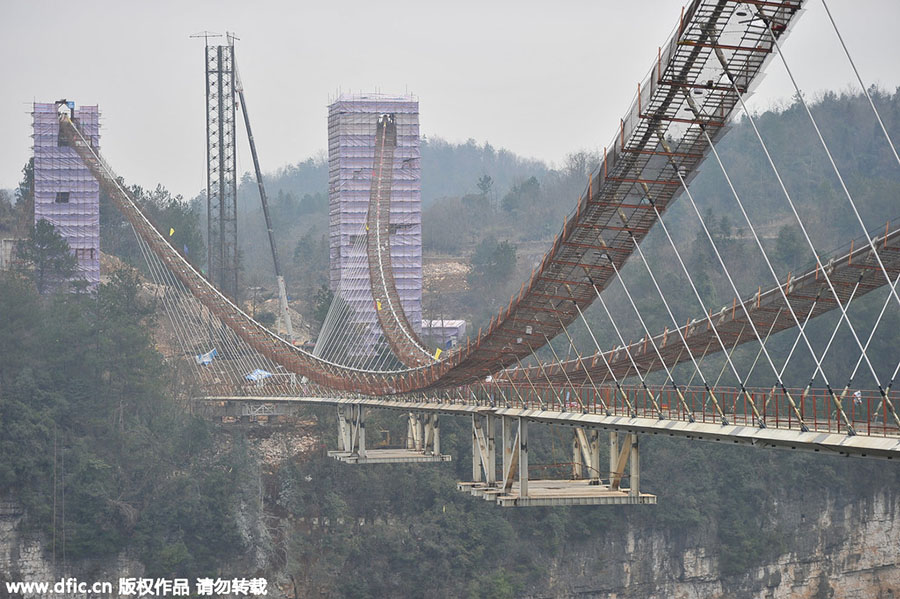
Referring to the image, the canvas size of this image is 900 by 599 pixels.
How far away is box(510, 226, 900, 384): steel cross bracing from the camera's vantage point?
1219 inches

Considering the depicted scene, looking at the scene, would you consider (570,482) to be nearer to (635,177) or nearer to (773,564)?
(635,177)

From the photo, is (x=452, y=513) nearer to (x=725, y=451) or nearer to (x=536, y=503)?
(x=725, y=451)

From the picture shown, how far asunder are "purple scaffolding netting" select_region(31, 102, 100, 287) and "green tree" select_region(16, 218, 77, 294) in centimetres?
322

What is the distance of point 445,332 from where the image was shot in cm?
8900

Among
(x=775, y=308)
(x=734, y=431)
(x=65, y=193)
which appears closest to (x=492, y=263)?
(x=65, y=193)

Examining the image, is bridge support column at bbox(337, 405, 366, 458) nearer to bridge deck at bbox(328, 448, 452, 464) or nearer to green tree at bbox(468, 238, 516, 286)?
bridge deck at bbox(328, 448, 452, 464)

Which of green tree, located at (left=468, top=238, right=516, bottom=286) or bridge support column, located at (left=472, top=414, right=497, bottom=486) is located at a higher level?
green tree, located at (left=468, top=238, right=516, bottom=286)

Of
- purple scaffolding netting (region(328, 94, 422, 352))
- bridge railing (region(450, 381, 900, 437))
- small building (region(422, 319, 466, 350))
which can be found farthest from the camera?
purple scaffolding netting (region(328, 94, 422, 352))

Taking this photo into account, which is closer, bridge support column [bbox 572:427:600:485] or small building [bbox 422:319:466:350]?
bridge support column [bbox 572:427:600:485]

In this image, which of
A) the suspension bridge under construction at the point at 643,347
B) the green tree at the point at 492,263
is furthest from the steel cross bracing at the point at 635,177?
the green tree at the point at 492,263

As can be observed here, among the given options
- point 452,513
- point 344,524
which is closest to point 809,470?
point 452,513

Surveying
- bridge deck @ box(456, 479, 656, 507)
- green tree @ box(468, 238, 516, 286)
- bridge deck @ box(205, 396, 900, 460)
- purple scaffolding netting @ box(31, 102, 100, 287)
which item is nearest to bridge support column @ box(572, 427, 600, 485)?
bridge deck @ box(456, 479, 656, 507)

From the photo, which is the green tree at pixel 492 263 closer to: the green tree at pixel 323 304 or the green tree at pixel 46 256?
the green tree at pixel 323 304

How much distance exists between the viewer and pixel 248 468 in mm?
68375
